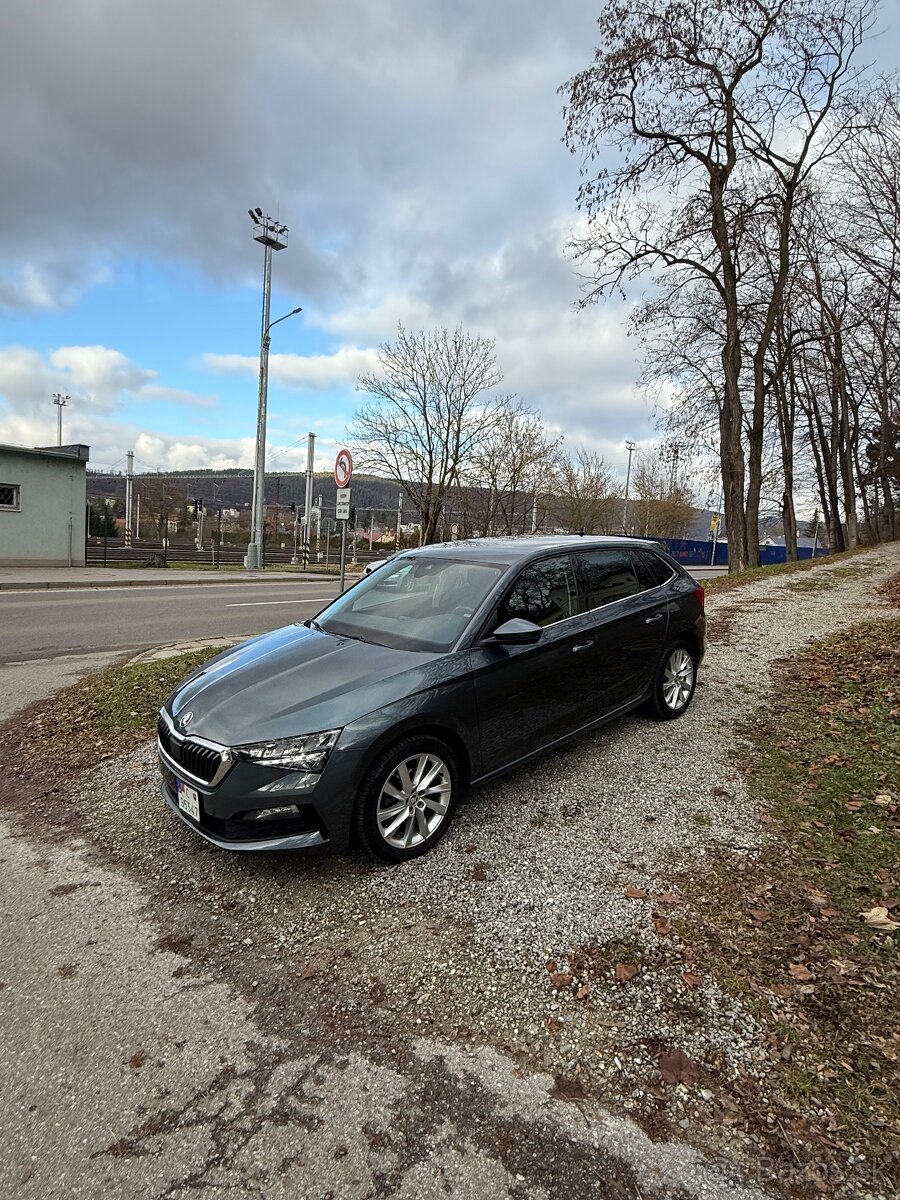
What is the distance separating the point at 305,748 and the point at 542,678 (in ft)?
5.15

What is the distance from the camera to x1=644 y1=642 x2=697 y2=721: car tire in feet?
16.7

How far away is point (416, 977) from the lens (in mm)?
2520

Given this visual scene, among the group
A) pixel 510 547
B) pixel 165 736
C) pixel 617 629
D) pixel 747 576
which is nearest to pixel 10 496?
pixel 165 736

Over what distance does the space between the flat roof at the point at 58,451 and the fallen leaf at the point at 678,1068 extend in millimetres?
22410

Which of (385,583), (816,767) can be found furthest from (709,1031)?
(385,583)

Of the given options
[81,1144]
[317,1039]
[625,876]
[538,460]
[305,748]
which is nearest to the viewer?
[81,1144]

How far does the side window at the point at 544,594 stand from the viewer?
394cm

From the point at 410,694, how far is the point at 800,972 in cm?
199

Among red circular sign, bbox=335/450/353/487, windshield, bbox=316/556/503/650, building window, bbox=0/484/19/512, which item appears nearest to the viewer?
windshield, bbox=316/556/503/650

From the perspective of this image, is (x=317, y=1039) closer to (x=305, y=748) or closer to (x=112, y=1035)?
(x=112, y=1035)

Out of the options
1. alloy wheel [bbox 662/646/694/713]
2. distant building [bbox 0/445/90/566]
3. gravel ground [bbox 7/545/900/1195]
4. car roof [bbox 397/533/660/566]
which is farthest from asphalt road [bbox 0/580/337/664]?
alloy wheel [bbox 662/646/694/713]

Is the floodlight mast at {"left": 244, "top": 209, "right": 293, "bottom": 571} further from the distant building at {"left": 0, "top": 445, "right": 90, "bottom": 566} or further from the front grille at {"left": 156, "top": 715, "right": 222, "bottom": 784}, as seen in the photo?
the front grille at {"left": 156, "top": 715, "right": 222, "bottom": 784}

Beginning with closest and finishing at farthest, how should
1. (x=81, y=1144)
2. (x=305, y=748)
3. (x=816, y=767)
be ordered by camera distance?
(x=81, y=1144) → (x=305, y=748) → (x=816, y=767)

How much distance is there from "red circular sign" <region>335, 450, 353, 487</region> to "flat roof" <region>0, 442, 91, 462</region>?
1243cm
